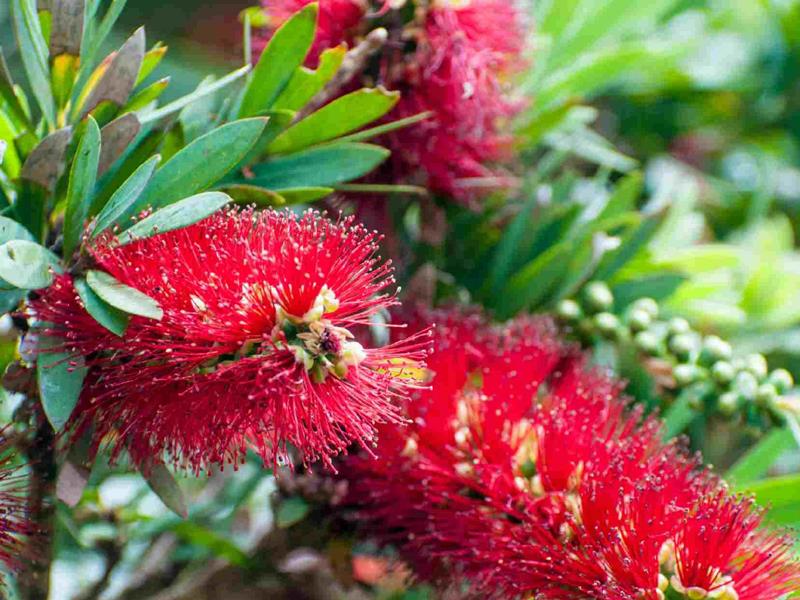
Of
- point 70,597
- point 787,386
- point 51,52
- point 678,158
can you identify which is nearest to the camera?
point 51,52

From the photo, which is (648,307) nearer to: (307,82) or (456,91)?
(456,91)

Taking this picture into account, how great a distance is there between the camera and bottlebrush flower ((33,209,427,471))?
28.5 inches

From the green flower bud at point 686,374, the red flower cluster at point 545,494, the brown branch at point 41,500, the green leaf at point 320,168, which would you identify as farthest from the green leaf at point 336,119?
the green flower bud at point 686,374

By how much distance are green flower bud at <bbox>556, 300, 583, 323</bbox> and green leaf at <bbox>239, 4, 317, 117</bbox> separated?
45cm

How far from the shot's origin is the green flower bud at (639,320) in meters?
1.12

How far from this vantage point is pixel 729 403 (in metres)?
1.05

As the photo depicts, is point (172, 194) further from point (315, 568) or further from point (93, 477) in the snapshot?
point (315, 568)

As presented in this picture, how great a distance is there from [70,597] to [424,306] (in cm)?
59

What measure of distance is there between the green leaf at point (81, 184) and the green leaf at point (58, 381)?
0.29 ft

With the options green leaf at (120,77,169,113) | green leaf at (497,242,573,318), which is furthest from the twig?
Answer: green leaf at (497,242,573,318)

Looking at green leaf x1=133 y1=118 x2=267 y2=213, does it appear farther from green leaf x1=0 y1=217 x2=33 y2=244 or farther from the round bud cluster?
the round bud cluster

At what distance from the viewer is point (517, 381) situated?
955 millimetres

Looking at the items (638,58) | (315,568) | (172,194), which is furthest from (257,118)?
(638,58)

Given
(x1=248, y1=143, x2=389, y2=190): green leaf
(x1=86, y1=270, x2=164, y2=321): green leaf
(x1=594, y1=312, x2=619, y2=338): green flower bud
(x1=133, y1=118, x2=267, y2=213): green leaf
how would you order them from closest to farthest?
1. (x1=86, y1=270, x2=164, y2=321): green leaf
2. (x1=133, y1=118, x2=267, y2=213): green leaf
3. (x1=248, y1=143, x2=389, y2=190): green leaf
4. (x1=594, y1=312, x2=619, y2=338): green flower bud
